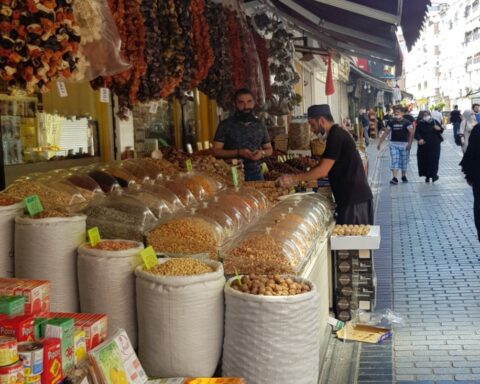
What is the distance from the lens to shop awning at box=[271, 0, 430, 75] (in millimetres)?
7730

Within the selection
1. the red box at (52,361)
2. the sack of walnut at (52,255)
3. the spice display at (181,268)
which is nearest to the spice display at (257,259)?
the spice display at (181,268)

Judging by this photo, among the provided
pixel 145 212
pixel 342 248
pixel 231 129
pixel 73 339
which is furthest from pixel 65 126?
pixel 73 339

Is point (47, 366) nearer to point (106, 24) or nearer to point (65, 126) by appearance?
point (106, 24)

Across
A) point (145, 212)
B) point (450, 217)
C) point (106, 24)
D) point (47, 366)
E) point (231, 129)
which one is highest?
point (106, 24)

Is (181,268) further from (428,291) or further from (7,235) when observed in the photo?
(428,291)

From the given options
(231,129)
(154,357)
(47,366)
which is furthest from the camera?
(231,129)

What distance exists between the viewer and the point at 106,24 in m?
3.33

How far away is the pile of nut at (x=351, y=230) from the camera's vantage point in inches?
210

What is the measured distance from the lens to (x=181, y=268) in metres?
3.08

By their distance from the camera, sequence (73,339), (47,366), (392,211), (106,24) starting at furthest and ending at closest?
(392,211) < (106,24) < (73,339) < (47,366)

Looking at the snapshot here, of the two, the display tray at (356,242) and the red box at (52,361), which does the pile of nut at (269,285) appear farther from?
the display tray at (356,242)

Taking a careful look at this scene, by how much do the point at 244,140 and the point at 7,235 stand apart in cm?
337

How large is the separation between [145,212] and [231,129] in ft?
8.97

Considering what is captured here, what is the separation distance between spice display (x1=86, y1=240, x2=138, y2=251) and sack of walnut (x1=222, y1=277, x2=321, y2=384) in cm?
64
